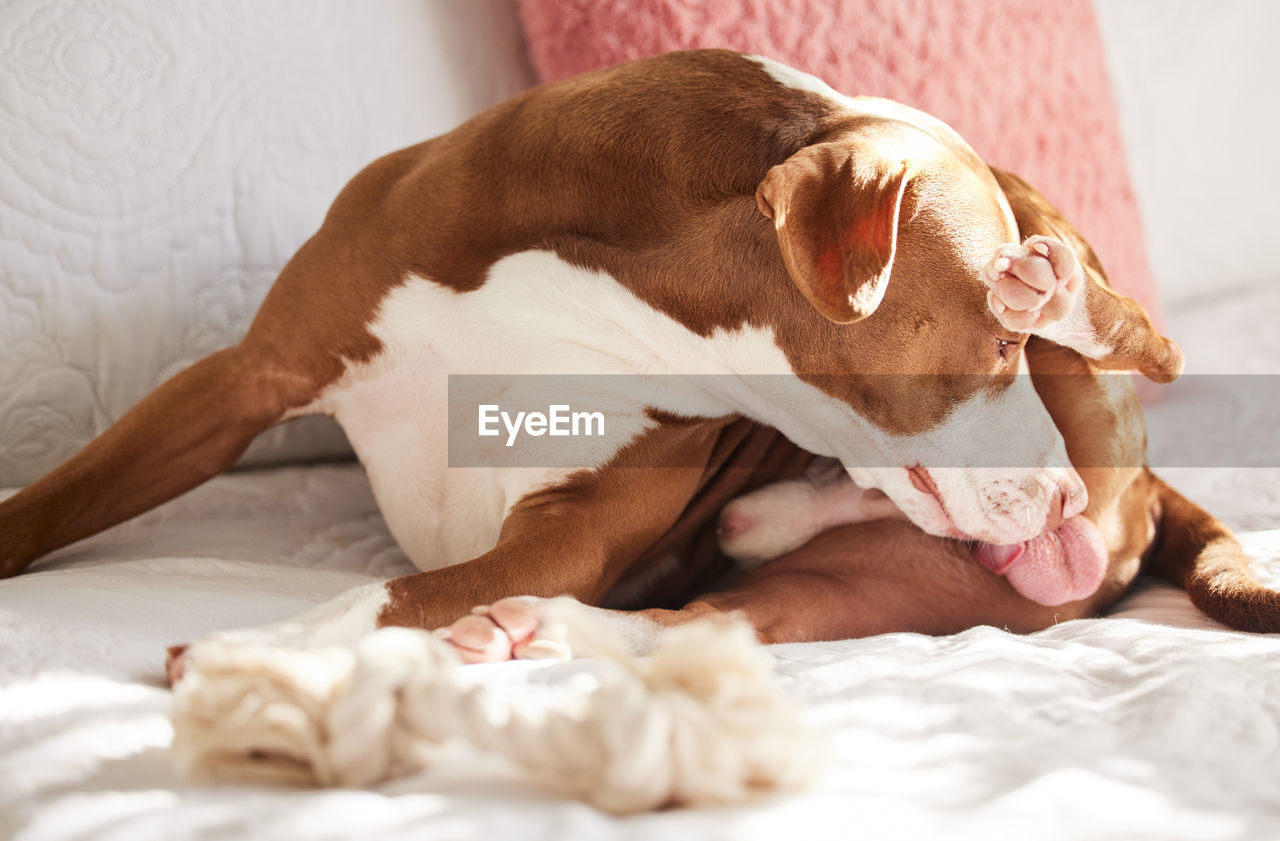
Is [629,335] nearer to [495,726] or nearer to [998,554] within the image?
[998,554]

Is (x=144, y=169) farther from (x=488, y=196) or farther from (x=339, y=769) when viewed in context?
(x=339, y=769)

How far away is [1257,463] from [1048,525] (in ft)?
2.80

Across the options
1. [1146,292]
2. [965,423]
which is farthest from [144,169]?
[1146,292]

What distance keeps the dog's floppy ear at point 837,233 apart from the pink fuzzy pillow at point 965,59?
3.05 ft

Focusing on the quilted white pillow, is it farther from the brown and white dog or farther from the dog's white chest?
the dog's white chest

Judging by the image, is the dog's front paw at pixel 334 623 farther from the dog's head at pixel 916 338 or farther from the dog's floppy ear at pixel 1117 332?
the dog's floppy ear at pixel 1117 332

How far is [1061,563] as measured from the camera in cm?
153

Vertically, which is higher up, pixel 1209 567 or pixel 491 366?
pixel 491 366

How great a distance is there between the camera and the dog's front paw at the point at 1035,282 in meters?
1.29

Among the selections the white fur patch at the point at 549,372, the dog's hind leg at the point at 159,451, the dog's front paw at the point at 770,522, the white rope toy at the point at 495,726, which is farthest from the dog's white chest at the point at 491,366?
the white rope toy at the point at 495,726

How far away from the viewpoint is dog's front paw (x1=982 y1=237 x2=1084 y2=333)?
1293 millimetres

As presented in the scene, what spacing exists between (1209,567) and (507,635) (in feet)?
3.29

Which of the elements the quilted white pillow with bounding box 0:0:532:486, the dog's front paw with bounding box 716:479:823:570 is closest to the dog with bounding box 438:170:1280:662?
the dog's front paw with bounding box 716:479:823:570
